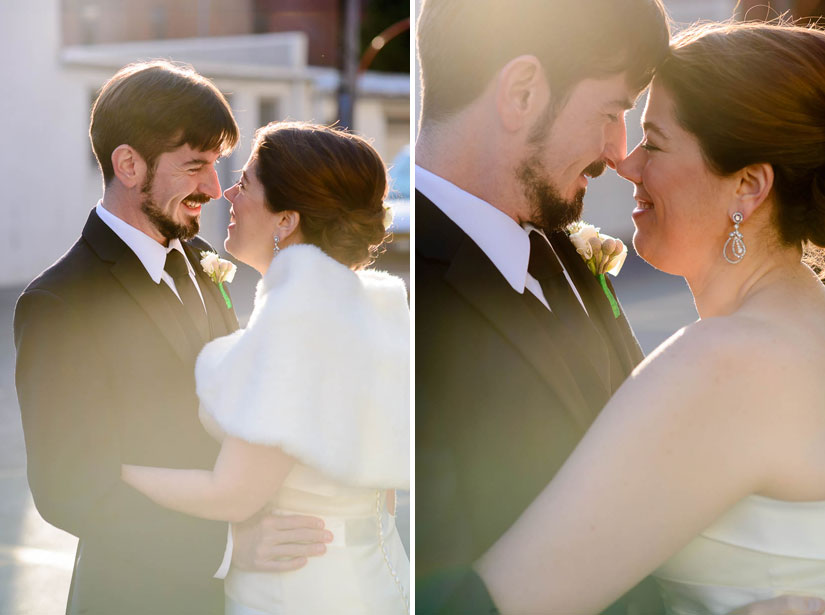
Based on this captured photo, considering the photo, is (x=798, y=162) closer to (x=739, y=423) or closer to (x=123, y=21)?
(x=739, y=423)

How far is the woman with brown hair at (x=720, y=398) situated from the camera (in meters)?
1.21

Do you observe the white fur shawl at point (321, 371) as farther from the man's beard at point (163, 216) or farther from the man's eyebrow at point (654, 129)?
the man's eyebrow at point (654, 129)

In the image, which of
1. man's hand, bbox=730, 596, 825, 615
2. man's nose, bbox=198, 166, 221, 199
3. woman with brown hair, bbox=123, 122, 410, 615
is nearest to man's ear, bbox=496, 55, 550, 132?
woman with brown hair, bbox=123, 122, 410, 615

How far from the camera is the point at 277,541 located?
1.47 m

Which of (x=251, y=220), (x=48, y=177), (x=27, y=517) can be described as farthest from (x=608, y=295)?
(x=27, y=517)

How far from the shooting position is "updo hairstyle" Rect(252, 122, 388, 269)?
1.46 meters

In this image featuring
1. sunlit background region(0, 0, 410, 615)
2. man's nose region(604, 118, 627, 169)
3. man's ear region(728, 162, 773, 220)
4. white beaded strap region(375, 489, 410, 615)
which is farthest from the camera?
sunlit background region(0, 0, 410, 615)

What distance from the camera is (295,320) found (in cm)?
140

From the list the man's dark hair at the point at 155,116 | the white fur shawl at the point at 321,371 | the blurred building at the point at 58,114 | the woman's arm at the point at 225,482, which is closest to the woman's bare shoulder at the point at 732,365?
the white fur shawl at the point at 321,371

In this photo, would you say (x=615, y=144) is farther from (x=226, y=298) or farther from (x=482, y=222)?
(x=226, y=298)

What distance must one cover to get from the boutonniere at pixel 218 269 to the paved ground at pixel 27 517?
30 mm

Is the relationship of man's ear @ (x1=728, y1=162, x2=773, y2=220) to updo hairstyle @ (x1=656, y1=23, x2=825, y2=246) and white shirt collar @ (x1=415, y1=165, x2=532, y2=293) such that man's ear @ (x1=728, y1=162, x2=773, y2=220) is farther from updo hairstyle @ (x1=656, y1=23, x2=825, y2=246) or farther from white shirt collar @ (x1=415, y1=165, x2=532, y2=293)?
white shirt collar @ (x1=415, y1=165, x2=532, y2=293)

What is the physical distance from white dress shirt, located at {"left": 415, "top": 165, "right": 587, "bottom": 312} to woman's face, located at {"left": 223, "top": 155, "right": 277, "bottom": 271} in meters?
0.25

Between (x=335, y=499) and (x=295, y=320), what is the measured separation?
0.30m
